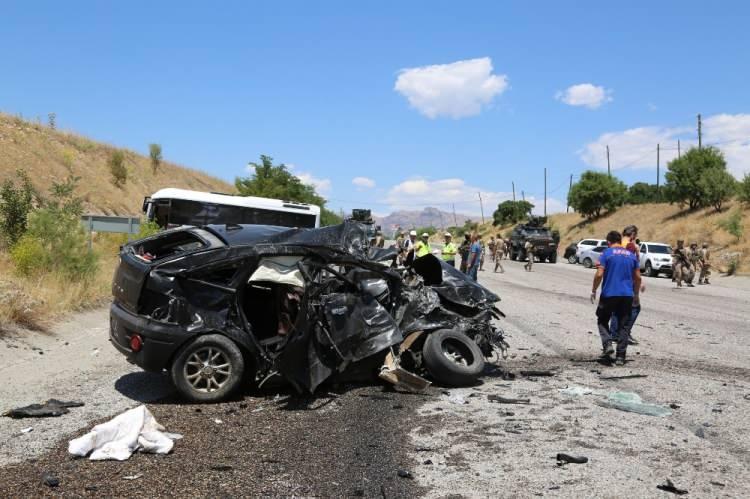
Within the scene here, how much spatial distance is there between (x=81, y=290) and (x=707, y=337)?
436 inches

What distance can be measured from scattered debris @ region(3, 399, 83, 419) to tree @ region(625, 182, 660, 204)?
68418 mm

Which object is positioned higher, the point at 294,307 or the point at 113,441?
the point at 294,307

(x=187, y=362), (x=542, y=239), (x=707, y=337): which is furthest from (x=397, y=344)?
(x=542, y=239)

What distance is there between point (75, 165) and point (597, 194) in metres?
50.5

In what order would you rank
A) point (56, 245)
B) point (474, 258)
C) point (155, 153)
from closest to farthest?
point (56, 245) → point (474, 258) → point (155, 153)

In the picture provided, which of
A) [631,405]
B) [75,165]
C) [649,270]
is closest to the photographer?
[631,405]

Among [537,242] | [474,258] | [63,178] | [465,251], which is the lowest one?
[474,258]

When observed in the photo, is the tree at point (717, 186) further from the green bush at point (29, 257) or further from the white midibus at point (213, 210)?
the green bush at point (29, 257)

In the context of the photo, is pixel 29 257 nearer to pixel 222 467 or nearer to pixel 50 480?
pixel 50 480

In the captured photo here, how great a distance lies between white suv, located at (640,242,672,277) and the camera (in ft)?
104

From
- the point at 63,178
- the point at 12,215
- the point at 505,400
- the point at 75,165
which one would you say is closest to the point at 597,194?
the point at 75,165

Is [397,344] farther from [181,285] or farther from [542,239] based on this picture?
[542,239]

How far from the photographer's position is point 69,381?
23.7 ft

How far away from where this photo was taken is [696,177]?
2067 inches
